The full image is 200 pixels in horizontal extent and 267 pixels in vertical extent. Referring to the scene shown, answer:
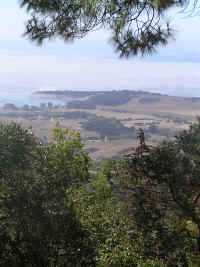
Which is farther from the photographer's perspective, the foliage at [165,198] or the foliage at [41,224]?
the foliage at [165,198]

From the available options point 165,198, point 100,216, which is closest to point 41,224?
point 100,216

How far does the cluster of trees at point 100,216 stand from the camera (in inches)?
507

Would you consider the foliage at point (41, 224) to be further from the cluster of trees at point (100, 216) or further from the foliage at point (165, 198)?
the foliage at point (165, 198)

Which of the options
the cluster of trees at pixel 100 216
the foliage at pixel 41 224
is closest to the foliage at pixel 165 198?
the cluster of trees at pixel 100 216

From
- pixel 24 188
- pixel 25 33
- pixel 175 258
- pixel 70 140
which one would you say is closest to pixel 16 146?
pixel 70 140

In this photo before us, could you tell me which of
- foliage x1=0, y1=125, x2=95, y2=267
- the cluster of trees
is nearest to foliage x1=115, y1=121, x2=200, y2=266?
the cluster of trees

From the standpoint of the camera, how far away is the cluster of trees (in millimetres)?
12867

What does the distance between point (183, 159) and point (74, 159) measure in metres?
8.03

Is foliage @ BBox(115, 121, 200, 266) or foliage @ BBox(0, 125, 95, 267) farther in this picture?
foliage @ BBox(115, 121, 200, 266)

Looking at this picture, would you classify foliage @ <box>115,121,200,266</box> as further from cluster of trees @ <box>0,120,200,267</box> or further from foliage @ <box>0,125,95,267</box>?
foliage @ <box>0,125,95,267</box>

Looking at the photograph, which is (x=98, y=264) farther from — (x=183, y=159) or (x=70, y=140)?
(x=70, y=140)

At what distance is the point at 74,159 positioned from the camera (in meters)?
22.3

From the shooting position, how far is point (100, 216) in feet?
56.4

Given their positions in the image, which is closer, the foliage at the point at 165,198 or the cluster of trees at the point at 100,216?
the cluster of trees at the point at 100,216
